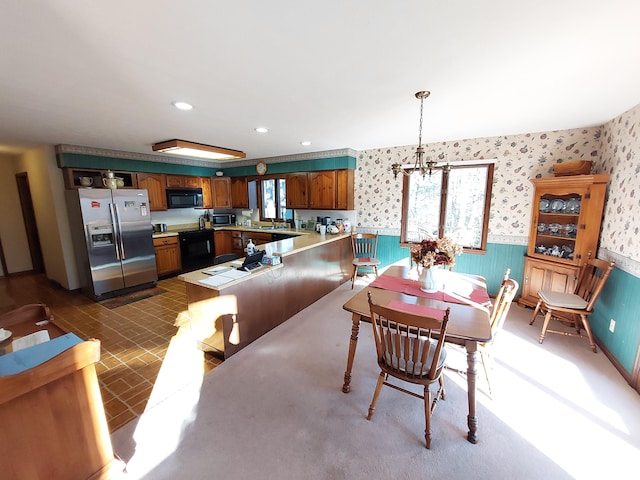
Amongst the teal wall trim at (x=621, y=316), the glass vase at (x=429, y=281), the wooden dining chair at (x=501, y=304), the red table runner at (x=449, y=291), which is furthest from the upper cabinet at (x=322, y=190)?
the teal wall trim at (x=621, y=316)

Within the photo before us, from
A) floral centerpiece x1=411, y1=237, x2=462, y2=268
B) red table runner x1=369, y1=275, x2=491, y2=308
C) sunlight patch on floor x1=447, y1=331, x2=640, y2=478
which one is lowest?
sunlight patch on floor x1=447, y1=331, x2=640, y2=478

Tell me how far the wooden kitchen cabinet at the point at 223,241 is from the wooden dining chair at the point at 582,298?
5.35m

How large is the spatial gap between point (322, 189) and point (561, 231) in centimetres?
351

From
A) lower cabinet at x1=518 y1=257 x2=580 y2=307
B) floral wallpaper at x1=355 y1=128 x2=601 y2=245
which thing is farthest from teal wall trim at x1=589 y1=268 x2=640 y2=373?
floral wallpaper at x1=355 y1=128 x2=601 y2=245

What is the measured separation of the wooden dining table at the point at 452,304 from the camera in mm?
1704

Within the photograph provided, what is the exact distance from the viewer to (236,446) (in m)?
1.66

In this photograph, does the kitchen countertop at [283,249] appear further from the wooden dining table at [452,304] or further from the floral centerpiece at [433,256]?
the floral centerpiece at [433,256]

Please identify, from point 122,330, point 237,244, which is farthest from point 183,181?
point 122,330

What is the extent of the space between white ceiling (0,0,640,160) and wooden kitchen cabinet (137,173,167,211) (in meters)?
1.84

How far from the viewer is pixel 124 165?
4.60 metres

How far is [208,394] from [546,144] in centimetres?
481

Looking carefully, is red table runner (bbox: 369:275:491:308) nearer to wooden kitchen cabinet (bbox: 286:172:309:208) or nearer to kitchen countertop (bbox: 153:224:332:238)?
kitchen countertop (bbox: 153:224:332:238)

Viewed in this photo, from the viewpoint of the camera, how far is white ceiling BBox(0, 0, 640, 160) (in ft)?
4.06

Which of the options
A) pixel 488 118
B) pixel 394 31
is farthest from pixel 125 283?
pixel 488 118
